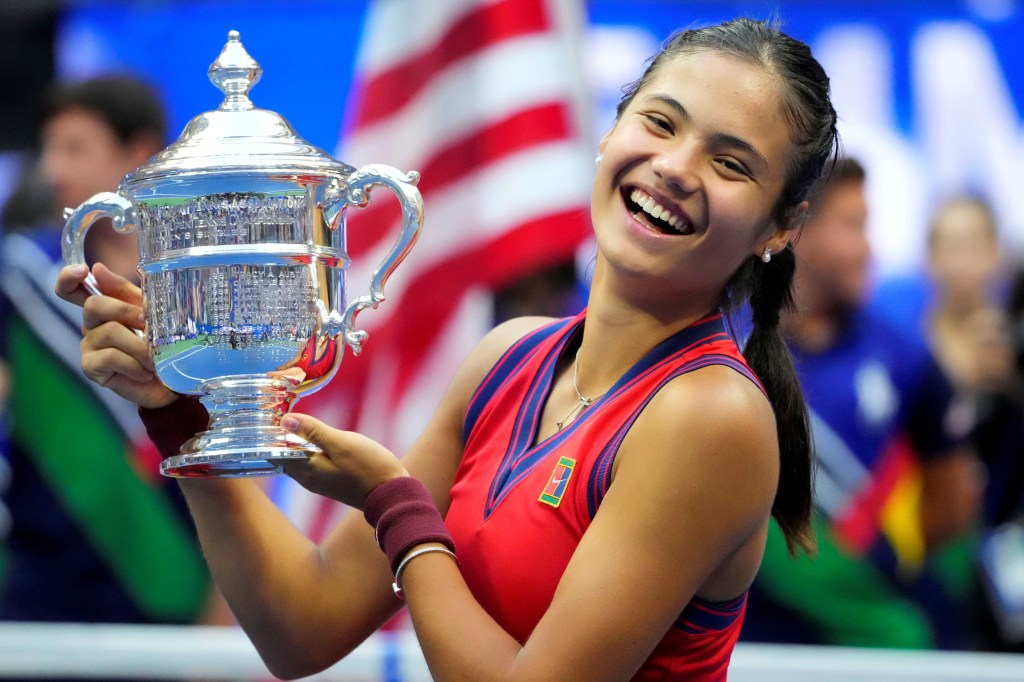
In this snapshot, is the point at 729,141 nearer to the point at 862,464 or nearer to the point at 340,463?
the point at 340,463

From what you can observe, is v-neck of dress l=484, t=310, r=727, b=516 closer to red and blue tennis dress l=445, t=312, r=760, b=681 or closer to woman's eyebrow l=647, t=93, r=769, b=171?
red and blue tennis dress l=445, t=312, r=760, b=681

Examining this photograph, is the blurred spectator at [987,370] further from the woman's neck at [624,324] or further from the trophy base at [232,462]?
the trophy base at [232,462]

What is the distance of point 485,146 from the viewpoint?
11.8ft

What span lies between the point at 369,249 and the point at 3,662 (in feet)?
4.04

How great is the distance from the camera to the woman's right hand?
1896 millimetres

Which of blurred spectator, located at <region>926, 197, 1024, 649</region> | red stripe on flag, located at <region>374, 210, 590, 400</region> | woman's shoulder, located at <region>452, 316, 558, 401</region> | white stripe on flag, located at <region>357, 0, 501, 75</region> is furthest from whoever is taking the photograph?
blurred spectator, located at <region>926, 197, 1024, 649</region>

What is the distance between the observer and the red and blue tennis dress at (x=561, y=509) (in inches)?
71.3

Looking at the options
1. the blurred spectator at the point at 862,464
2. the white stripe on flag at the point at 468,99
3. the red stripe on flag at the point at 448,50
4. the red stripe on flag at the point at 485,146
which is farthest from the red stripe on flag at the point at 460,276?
the blurred spectator at the point at 862,464

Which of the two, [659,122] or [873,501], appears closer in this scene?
[659,122]

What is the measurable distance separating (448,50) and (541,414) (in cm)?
181

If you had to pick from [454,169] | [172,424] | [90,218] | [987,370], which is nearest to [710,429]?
[172,424]

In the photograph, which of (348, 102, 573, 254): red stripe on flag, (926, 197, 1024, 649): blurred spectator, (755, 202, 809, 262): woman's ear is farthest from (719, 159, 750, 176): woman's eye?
(926, 197, 1024, 649): blurred spectator

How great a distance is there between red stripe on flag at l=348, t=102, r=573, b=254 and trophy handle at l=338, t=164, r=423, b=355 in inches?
66.7

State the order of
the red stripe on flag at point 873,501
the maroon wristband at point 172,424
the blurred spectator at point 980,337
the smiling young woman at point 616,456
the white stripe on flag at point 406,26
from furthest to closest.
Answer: the blurred spectator at point 980,337, the red stripe on flag at point 873,501, the white stripe on flag at point 406,26, the maroon wristband at point 172,424, the smiling young woman at point 616,456
